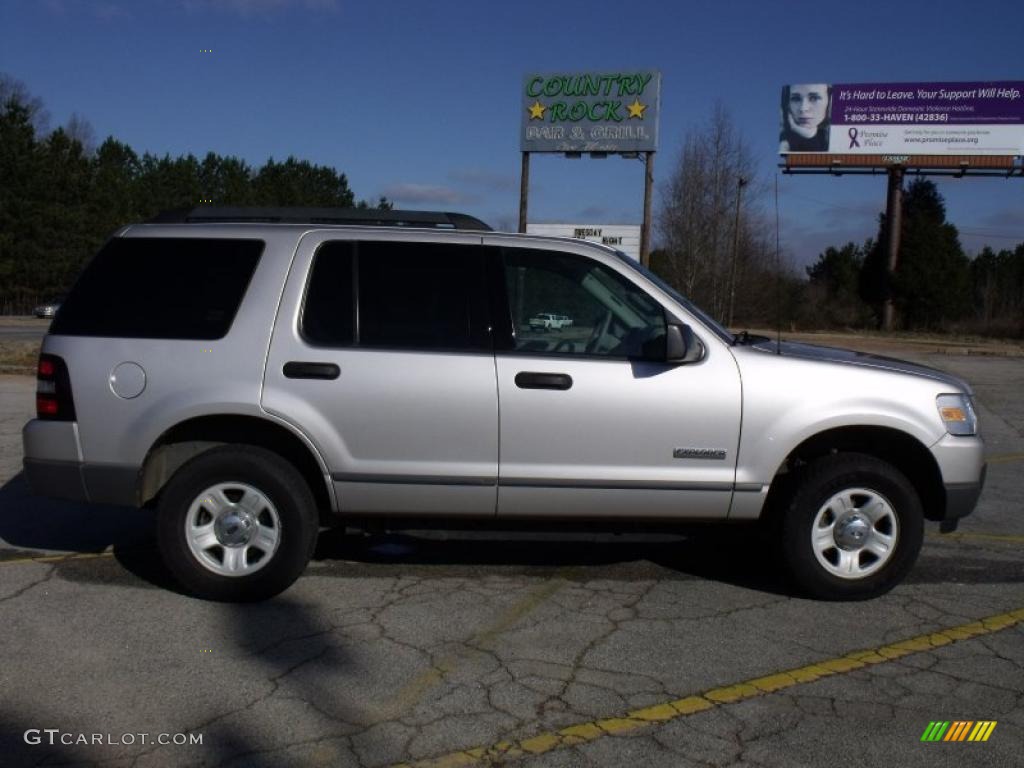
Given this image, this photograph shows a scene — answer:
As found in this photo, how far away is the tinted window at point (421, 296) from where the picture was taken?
525 centimetres

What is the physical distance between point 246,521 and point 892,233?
47521 mm

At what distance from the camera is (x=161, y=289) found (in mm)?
5332

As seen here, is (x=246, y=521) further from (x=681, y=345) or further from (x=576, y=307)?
(x=681, y=345)

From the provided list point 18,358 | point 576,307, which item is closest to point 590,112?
point 18,358

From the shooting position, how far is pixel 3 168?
162 ft

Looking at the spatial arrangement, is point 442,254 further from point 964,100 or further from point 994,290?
point 994,290

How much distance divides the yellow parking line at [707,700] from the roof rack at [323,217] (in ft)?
9.22

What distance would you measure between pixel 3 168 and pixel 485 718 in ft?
175

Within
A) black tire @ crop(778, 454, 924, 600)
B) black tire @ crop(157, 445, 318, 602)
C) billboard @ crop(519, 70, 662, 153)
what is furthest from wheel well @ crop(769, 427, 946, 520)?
billboard @ crop(519, 70, 662, 153)

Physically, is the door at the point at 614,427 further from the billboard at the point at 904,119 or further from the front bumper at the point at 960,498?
the billboard at the point at 904,119

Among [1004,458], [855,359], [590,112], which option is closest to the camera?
[855,359]

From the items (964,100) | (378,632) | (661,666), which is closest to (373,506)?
(378,632)

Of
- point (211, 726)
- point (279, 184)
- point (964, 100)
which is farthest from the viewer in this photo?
point (279, 184)

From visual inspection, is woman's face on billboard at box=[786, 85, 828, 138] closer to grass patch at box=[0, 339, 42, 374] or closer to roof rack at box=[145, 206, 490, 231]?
grass patch at box=[0, 339, 42, 374]
